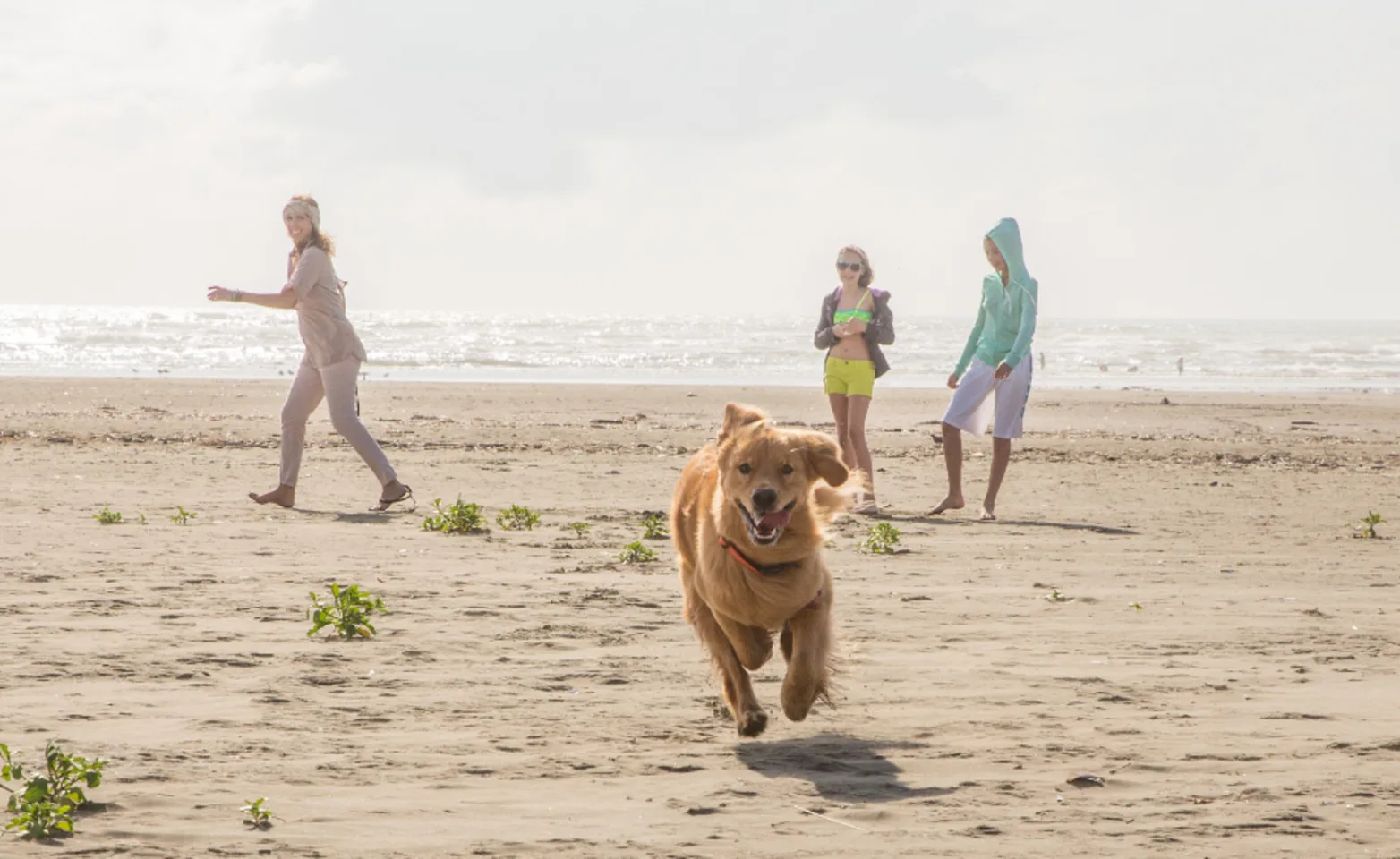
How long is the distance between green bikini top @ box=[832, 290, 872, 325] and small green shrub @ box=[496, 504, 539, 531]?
2.75 metres

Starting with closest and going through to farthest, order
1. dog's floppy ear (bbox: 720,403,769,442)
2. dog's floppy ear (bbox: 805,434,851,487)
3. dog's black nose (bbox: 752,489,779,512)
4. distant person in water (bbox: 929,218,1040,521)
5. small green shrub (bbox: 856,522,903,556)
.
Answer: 1. dog's black nose (bbox: 752,489,779,512)
2. dog's floppy ear (bbox: 805,434,851,487)
3. dog's floppy ear (bbox: 720,403,769,442)
4. small green shrub (bbox: 856,522,903,556)
5. distant person in water (bbox: 929,218,1040,521)

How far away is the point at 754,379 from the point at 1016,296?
2478cm

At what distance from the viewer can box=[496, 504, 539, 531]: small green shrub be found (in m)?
9.65

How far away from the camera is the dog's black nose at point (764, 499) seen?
4.73m

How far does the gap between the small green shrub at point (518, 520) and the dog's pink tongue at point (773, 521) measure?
496cm

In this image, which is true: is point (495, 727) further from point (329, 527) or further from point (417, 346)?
point (417, 346)

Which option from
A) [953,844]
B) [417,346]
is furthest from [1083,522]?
[417,346]

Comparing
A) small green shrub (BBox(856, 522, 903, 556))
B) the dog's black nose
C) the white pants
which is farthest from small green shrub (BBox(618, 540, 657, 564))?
the dog's black nose

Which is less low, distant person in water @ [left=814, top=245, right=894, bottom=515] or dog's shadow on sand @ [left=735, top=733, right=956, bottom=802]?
distant person in water @ [left=814, top=245, right=894, bottom=515]

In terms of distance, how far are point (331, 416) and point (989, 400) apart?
177 inches

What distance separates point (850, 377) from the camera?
36.4 feet

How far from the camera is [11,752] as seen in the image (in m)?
4.25

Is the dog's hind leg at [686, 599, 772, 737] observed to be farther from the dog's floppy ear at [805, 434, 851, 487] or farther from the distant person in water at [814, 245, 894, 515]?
the distant person in water at [814, 245, 894, 515]

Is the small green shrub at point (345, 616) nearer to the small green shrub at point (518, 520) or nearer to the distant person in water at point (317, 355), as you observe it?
the small green shrub at point (518, 520)
